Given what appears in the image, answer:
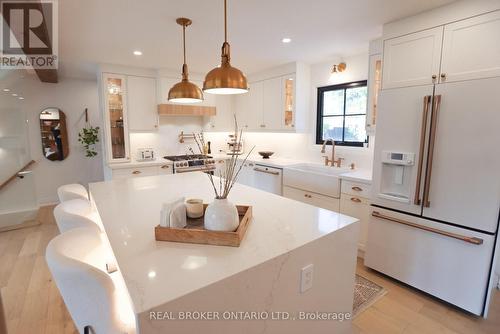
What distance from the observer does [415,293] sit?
2324mm

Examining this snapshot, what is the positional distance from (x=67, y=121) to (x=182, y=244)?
5152mm

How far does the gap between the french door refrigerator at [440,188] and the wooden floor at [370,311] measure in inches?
3.9

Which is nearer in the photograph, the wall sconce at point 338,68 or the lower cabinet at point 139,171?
the wall sconce at point 338,68

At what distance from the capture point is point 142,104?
4156mm

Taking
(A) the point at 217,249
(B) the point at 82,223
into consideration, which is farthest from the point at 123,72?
(A) the point at 217,249

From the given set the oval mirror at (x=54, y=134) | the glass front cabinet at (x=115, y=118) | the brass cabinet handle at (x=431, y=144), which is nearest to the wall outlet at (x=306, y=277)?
the brass cabinet handle at (x=431, y=144)

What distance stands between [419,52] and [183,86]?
1983 millimetres

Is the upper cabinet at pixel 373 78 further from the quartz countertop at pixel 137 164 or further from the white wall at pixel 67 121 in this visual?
the white wall at pixel 67 121

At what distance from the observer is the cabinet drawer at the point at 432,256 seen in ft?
6.41

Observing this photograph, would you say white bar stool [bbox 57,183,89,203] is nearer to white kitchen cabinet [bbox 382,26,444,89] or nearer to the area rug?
the area rug

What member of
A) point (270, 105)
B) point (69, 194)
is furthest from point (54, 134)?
point (270, 105)

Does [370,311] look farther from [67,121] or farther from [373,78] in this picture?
[67,121]

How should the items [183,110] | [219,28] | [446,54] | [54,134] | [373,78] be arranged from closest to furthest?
[446,54], [219,28], [373,78], [183,110], [54,134]

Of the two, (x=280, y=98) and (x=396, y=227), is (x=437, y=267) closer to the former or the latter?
(x=396, y=227)
